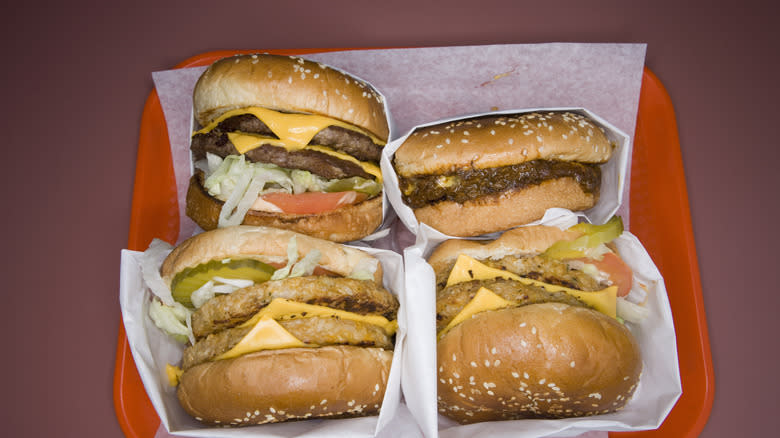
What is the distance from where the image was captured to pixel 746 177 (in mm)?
2326

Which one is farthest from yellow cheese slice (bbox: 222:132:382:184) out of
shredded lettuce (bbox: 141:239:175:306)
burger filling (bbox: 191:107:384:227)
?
shredded lettuce (bbox: 141:239:175:306)

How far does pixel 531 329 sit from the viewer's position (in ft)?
5.01

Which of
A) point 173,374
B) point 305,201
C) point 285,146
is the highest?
point 285,146

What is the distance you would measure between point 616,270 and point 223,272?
137cm

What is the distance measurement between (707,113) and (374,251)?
67.4 inches

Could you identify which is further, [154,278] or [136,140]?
[136,140]

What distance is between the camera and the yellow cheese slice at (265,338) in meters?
1.50

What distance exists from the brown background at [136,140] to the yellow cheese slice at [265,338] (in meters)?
1.16

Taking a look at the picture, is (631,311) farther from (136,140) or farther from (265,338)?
(136,140)

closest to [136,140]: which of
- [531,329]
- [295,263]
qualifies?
[295,263]

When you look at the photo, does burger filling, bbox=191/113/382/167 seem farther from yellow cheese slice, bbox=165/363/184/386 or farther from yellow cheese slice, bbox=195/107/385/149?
yellow cheese slice, bbox=165/363/184/386

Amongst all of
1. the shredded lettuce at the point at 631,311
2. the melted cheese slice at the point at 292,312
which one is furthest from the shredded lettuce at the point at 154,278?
the shredded lettuce at the point at 631,311

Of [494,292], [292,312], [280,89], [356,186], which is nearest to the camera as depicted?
[292,312]

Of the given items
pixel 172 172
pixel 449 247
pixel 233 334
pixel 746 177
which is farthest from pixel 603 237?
pixel 172 172
